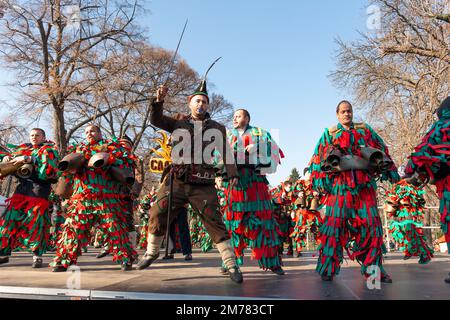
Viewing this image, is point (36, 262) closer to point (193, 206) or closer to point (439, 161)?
point (193, 206)

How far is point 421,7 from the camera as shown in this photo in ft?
41.4

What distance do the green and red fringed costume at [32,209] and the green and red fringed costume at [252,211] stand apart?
2471 mm

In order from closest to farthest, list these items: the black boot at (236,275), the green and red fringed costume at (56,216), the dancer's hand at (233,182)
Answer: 1. the black boot at (236,275)
2. the dancer's hand at (233,182)
3. the green and red fringed costume at (56,216)

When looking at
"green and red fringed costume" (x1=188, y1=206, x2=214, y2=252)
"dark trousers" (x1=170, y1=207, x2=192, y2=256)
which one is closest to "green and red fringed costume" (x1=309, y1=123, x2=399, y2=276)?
"dark trousers" (x1=170, y1=207, x2=192, y2=256)

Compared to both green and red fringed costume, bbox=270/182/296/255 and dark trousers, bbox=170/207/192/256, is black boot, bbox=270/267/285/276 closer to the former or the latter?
dark trousers, bbox=170/207/192/256

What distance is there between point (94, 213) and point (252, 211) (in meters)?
1.87

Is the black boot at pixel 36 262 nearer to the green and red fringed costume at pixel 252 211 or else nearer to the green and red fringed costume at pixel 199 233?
the green and red fringed costume at pixel 252 211

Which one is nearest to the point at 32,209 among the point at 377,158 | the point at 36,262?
the point at 36,262

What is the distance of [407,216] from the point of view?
6191 mm

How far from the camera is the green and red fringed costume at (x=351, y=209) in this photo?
352cm

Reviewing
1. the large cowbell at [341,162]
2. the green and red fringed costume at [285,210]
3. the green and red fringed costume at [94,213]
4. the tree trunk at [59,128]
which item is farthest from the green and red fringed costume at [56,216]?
the tree trunk at [59,128]

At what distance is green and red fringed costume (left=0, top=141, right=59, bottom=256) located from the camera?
5.03 meters

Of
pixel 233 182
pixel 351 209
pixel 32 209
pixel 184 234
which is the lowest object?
→ pixel 184 234

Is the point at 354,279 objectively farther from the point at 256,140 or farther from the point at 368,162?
the point at 256,140
